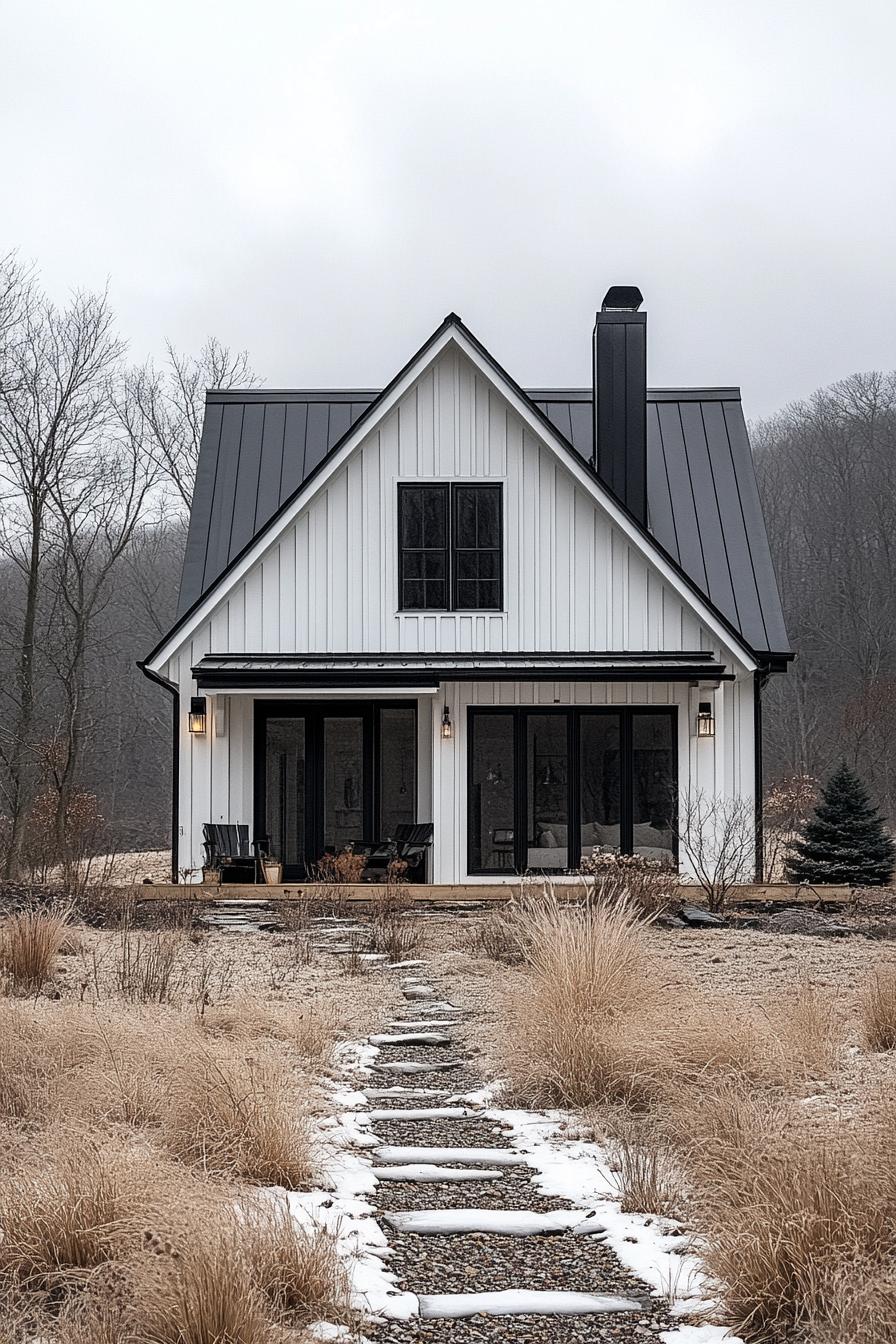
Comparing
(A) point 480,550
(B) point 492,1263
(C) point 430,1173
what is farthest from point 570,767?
(B) point 492,1263

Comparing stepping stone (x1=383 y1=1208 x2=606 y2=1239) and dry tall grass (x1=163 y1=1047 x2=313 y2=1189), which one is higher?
dry tall grass (x1=163 y1=1047 x2=313 y2=1189)

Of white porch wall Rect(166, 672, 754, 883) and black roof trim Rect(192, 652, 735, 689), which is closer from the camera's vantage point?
black roof trim Rect(192, 652, 735, 689)

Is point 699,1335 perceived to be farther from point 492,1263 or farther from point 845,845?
point 845,845

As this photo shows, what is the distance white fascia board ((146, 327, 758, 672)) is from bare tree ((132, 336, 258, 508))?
1409 cm

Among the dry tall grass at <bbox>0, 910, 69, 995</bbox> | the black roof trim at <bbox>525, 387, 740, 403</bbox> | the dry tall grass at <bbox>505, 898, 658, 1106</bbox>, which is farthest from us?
the black roof trim at <bbox>525, 387, 740, 403</bbox>

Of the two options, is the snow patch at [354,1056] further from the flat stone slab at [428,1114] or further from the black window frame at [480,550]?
the black window frame at [480,550]

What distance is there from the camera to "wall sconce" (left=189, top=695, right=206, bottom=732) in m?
15.3

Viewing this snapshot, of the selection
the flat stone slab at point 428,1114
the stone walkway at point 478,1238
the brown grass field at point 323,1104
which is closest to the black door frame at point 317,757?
the brown grass field at point 323,1104

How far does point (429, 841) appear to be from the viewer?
50.0ft

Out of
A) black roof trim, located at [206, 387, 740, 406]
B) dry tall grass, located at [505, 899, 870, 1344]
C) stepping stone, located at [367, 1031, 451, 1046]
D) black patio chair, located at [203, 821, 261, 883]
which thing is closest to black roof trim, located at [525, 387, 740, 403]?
black roof trim, located at [206, 387, 740, 406]

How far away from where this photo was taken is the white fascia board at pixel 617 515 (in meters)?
15.0

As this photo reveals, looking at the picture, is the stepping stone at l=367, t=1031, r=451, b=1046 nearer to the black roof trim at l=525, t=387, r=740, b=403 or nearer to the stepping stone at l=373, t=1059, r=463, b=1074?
the stepping stone at l=373, t=1059, r=463, b=1074

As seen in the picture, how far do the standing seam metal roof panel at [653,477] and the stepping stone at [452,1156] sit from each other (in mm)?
11100

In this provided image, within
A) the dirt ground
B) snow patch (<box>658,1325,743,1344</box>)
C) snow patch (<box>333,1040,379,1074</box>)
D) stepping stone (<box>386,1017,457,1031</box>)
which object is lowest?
snow patch (<box>658,1325,743,1344</box>)
